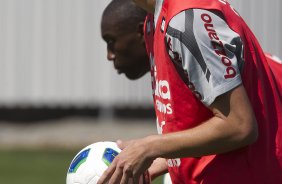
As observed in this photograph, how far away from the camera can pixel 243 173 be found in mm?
3900

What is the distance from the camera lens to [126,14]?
5.43 m

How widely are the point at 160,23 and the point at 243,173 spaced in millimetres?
678

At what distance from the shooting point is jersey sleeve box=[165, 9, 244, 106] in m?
3.63

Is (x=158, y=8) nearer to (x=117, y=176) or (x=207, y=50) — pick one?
(x=207, y=50)

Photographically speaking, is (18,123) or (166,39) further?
(18,123)

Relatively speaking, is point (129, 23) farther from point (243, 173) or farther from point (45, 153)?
point (45, 153)

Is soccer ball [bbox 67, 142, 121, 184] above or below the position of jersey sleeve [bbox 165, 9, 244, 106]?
below

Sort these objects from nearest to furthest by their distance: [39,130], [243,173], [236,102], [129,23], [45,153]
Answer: [236,102], [243,173], [129,23], [45,153], [39,130]

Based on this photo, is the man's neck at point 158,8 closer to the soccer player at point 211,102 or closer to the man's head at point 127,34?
the soccer player at point 211,102

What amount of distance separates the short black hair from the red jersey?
1356mm

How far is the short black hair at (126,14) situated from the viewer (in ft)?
17.8

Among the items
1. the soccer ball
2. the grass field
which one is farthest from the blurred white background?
the soccer ball

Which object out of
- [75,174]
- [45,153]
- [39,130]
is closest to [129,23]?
[75,174]

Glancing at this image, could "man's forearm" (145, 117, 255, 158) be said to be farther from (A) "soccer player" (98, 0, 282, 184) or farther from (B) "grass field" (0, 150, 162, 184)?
(B) "grass field" (0, 150, 162, 184)
